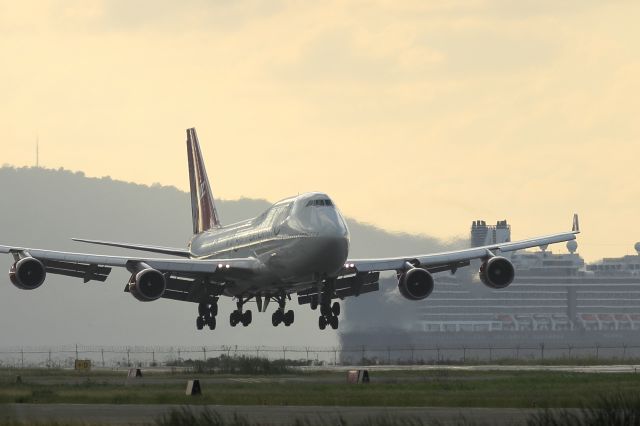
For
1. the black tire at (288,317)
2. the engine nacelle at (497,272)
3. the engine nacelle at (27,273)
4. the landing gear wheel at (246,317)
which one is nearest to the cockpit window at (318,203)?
the black tire at (288,317)

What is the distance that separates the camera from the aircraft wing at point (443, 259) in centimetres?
6800

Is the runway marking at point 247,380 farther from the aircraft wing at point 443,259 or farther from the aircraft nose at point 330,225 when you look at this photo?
the aircraft wing at point 443,259

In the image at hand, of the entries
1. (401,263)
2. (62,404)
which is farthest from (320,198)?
(62,404)

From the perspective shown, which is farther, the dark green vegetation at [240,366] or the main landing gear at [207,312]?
the main landing gear at [207,312]

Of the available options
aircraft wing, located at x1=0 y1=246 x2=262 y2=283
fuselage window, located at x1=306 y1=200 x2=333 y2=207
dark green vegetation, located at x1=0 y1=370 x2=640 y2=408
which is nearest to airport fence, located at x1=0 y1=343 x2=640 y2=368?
aircraft wing, located at x1=0 y1=246 x2=262 y2=283

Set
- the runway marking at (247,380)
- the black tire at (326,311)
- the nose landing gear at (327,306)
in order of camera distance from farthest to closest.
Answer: the black tire at (326,311) → the nose landing gear at (327,306) → the runway marking at (247,380)

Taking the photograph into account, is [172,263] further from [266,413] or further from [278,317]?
[266,413]

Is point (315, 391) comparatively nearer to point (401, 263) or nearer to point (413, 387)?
point (413, 387)

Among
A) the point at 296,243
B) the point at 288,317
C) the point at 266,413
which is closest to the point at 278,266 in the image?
the point at 296,243

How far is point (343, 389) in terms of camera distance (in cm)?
5072

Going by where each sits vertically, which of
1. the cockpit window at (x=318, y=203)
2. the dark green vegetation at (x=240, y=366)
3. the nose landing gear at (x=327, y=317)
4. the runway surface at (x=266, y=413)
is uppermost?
the cockpit window at (x=318, y=203)

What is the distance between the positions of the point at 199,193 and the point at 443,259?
28.0 meters

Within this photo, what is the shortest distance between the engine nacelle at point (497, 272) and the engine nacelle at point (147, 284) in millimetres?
16646

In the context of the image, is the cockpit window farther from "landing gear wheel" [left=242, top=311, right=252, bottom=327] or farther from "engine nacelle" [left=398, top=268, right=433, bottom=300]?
"landing gear wheel" [left=242, top=311, right=252, bottom=327]
